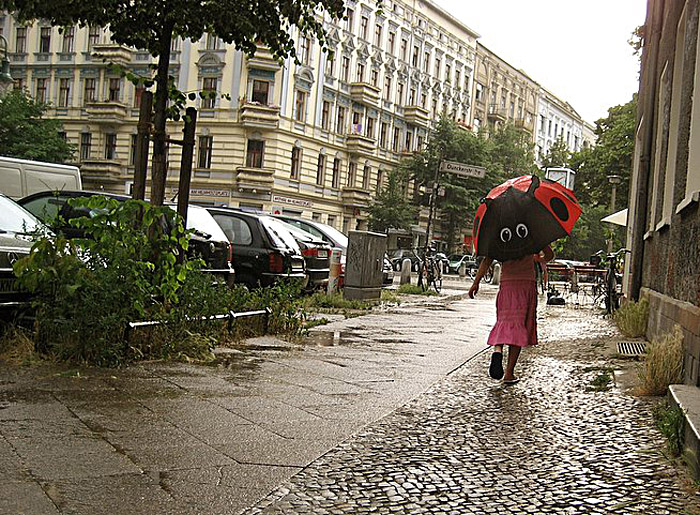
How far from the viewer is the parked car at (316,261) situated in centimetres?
Answer: 1759

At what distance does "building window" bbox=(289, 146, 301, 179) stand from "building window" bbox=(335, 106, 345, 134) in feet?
17.0

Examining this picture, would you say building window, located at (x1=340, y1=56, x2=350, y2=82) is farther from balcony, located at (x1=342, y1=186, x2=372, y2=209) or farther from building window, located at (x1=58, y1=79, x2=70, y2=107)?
building window, located at (x1=58, y1=79, x2=70, y2=107)

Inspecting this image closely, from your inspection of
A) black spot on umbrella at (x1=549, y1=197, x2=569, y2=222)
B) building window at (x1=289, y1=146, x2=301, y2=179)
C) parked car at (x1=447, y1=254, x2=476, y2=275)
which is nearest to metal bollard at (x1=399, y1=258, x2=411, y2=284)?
black spot on umbrella at (x1=549, y1=197, x2=569, y2=222)

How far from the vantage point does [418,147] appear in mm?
67188

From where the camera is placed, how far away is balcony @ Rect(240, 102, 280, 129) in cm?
4847

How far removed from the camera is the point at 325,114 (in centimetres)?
5475

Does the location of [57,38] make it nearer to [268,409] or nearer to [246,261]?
[246,261]

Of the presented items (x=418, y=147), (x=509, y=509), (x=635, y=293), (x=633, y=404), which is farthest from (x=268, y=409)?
(x=418, y=147)

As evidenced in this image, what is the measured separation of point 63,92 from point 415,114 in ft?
78.9

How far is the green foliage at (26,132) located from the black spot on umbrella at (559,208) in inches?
1724

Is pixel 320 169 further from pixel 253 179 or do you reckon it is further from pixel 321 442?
pixel 321 442

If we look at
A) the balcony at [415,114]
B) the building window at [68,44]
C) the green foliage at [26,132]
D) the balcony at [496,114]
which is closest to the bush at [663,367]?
the green foliage at [26,132]

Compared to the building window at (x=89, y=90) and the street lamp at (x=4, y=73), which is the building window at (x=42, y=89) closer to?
the building window at (x=89, y=90)

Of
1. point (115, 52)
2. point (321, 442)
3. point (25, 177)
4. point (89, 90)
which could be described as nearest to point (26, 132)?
point (89, 90)
